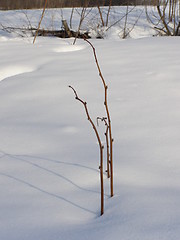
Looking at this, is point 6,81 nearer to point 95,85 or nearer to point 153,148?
point 95,85

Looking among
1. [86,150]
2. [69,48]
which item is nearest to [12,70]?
[69,48]

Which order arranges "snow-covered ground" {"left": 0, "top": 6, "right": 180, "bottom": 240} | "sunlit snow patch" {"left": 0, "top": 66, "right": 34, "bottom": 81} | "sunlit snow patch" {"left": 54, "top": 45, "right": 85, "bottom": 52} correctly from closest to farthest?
"snow-covered ground" {"left": 0, "top": 6, "right": 180, "bottom": 240}
"sunlit snow patch" {"left": 0, "top": 66, "right": 34, "bottom": 81}
"sunlit snow patch" {"left": 54, "top": 45, "right": 85, "bottom": 52}

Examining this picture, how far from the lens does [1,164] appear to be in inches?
53.0

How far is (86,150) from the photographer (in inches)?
54.6

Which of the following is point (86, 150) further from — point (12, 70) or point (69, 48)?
point (69, 48)

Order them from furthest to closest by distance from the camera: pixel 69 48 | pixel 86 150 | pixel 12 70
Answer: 1. pixel 69 48
2. pixel 12 70
3. pixel 86 150

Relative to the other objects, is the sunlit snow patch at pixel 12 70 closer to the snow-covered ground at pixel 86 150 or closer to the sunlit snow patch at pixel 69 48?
the snow-covered ground at pixel 86 150

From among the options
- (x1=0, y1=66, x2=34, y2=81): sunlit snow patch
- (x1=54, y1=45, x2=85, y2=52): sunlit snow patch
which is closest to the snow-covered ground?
(x1=0, y1=66, x2=34, y2=81): sunlit snow patch

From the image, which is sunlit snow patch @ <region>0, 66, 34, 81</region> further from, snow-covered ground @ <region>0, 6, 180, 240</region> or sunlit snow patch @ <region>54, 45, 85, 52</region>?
sunlit snow patch @ <region>54, 45, 85, 52</region>

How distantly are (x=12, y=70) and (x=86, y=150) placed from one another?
145 centimetres

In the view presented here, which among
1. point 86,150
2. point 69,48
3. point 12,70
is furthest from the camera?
point 69,48

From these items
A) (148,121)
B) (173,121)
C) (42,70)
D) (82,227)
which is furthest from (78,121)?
(42,70)

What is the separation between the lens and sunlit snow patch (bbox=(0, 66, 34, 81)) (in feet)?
8.55

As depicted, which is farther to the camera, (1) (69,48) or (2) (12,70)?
(1) (69,48)
